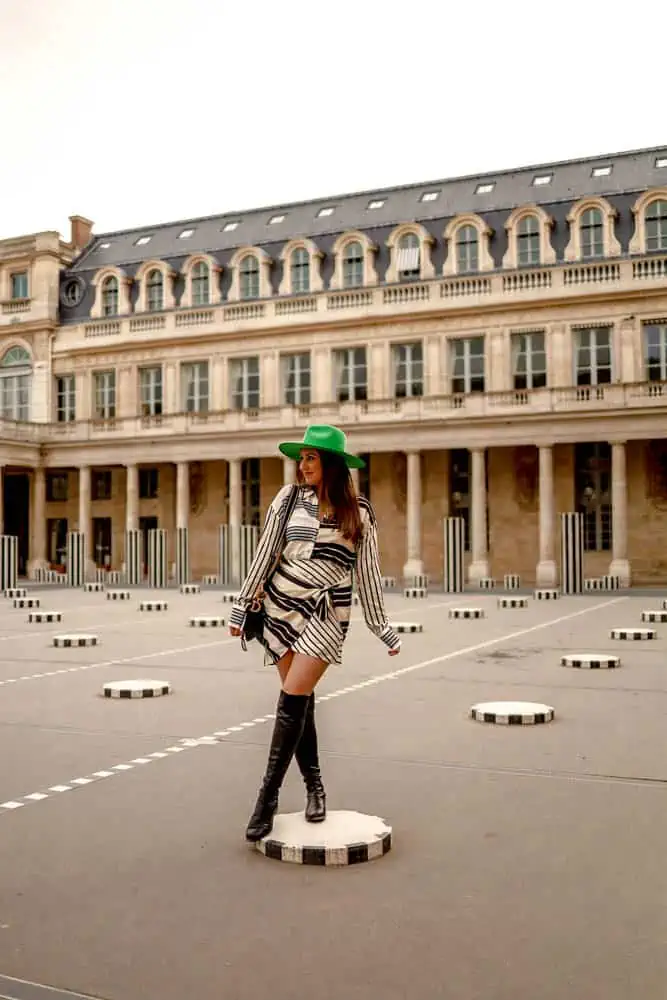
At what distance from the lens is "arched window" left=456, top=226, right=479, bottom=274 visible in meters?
44.9

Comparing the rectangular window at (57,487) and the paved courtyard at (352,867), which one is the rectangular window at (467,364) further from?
the paved courtyard at (352,867)

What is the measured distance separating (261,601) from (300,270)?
43646mm

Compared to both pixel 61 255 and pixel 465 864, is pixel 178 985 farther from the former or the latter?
pixel 61 255

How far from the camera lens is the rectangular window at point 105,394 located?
5109 cm

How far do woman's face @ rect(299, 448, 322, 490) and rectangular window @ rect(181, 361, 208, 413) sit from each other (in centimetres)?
4352

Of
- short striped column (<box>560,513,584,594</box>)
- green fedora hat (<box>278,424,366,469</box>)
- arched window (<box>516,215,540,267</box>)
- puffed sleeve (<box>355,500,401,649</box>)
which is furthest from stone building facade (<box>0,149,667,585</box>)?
green fedora hat (<box>278,424,366,469</box>)

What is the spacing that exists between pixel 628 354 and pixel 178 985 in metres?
39.0

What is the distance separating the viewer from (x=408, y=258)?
45.8m

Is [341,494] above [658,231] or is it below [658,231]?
below

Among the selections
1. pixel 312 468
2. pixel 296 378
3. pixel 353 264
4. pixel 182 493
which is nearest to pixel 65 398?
pixel 182 493

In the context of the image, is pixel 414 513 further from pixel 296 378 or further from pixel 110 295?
pixel 110 295

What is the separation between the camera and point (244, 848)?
573cm

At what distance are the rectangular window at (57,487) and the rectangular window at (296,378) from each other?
12.7m

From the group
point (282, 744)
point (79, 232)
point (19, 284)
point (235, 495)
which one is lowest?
point (282, 744)
